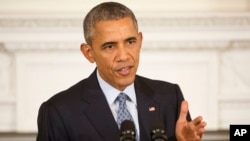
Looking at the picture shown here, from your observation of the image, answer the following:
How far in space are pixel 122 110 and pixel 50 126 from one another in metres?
0.27

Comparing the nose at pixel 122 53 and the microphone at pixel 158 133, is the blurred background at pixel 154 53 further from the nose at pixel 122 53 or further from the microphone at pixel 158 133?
the microphone at pixel 158 133

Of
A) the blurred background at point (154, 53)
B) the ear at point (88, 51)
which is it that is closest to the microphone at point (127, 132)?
the ear at point (88, 51)

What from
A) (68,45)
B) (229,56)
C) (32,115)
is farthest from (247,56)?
(32,115)

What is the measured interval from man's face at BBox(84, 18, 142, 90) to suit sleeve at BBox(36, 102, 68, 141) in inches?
10.1

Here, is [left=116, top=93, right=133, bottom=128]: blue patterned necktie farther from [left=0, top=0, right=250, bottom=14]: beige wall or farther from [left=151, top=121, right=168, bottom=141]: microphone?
[left=0, top=0, right=250, bottom=14]: beige wall

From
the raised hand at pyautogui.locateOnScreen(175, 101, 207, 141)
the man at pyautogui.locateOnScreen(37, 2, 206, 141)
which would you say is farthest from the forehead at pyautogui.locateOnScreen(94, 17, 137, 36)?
the raised hand at pyautogui.locateOnScreen(175, 101, 207, 141)

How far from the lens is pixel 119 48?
5.78 feet

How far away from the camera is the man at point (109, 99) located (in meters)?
1.76

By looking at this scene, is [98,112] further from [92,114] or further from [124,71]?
[124,71]

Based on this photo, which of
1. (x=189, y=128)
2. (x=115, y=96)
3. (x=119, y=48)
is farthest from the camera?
(x=115, y=96)

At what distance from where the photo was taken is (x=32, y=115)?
302cm

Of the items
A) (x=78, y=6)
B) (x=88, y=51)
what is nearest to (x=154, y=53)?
(x=78, y=6)

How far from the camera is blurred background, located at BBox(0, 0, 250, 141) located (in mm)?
2916

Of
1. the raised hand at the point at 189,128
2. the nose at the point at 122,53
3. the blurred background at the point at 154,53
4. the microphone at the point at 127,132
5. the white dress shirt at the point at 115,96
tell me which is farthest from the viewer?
the blurred background at the point at 154,53
